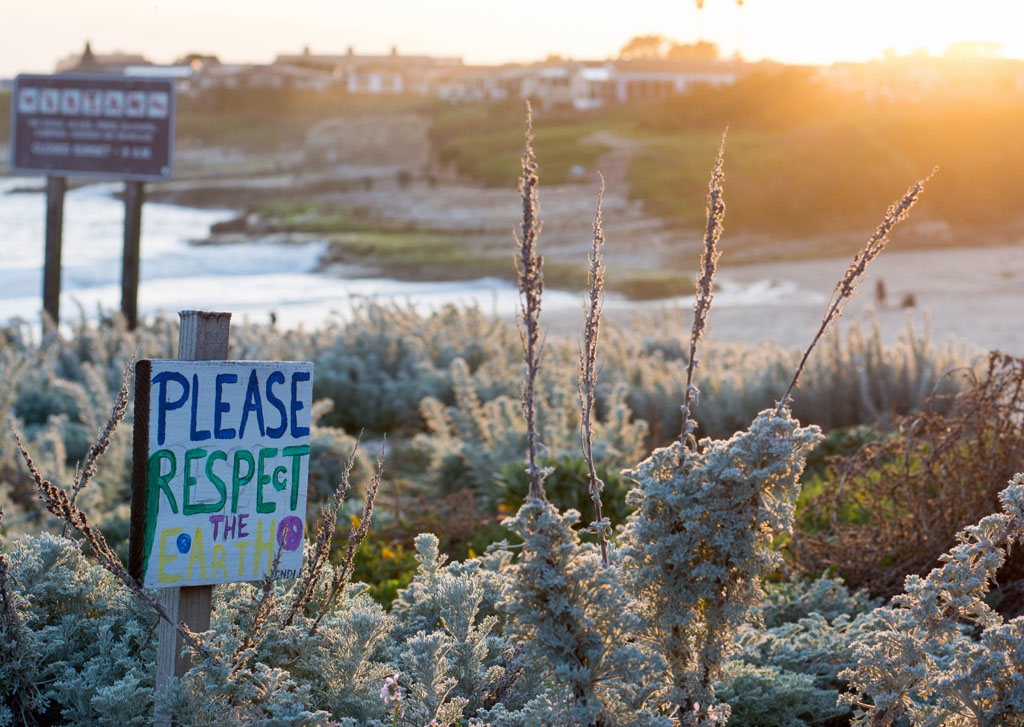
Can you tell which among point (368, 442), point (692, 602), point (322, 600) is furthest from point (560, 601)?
point (368, 442)

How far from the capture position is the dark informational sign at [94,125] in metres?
10.9

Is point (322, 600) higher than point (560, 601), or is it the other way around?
point (560, 601)

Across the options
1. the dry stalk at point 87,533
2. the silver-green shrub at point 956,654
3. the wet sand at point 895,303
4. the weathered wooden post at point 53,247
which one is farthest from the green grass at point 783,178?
the dry stalk at point 87,533

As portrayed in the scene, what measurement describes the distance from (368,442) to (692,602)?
6.07 meters

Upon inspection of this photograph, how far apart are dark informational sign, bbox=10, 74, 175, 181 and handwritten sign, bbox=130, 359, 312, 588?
927cm

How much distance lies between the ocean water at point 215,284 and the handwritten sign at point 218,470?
12.6 m

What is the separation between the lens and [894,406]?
755 centimetres

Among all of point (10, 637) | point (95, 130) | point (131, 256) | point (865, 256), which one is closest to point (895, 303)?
point (131, 256)

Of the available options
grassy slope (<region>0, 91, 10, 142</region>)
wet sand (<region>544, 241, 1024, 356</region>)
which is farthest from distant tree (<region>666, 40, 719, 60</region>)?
wet sand (<region>544, 241, 1024, 356</region>)

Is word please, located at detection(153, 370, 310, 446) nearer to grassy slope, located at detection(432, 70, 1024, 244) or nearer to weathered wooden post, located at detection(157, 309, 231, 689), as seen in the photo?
weathered wooden post, located at detection(157, 309, 231, 689)

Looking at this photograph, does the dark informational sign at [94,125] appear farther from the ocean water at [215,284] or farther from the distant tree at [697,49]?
the distant tree at [697,49]

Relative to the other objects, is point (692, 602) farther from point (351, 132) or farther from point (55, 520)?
point (351, 132)

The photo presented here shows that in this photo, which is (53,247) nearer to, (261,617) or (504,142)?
(261,617)

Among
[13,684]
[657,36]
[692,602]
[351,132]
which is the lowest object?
[13,684]
